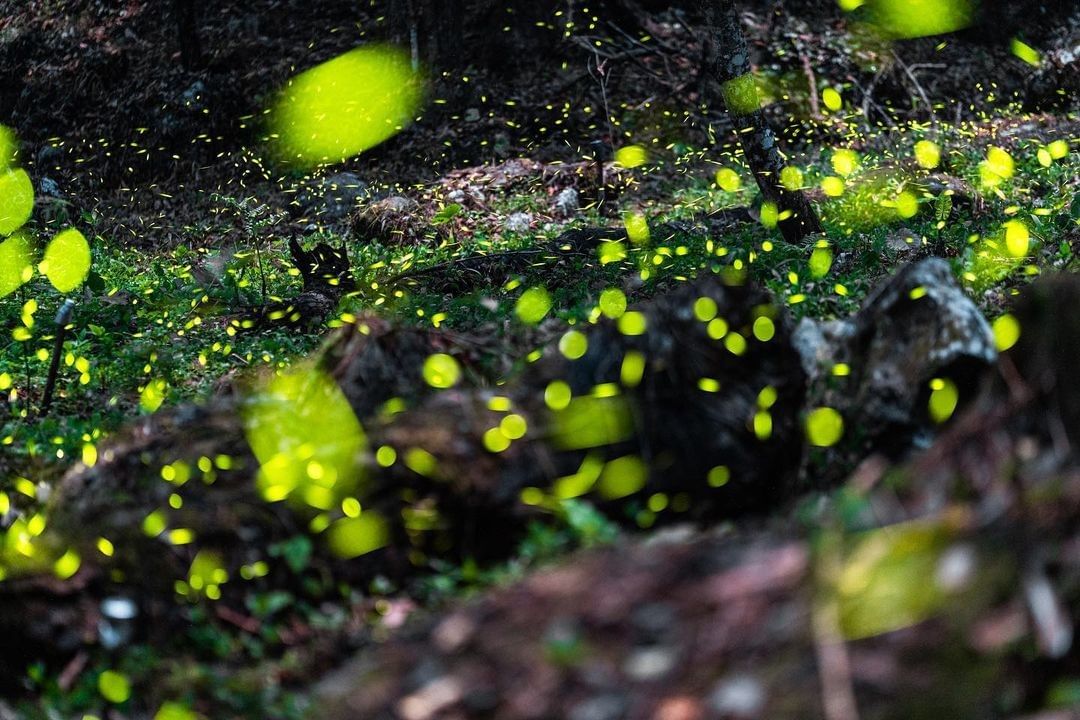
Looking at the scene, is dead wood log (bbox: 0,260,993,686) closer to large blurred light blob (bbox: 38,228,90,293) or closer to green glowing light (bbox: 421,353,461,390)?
green glowing light (bbox: 421,353,461,390)

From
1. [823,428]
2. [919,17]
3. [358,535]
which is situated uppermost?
[358,535]

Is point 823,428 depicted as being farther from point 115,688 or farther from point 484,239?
point 484,239

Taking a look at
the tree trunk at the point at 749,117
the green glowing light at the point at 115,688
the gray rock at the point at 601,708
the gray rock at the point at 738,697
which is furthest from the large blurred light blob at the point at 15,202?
the gray rock at the point at 738,697

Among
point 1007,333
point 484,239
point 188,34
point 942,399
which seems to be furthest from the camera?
point 188,34

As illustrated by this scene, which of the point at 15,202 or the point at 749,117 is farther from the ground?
the point at 749,117

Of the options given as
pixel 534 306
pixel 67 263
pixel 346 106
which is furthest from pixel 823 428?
pixel 346 106

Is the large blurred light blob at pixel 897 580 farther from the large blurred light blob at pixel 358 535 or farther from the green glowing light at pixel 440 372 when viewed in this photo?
the green glowing light at pixel 440 372

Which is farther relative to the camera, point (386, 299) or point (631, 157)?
point (631, 157)

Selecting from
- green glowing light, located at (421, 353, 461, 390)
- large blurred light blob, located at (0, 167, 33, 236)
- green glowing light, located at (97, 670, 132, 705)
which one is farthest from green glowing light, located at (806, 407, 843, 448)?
large blurred light blob, located at (0, 167, 33, 236)
